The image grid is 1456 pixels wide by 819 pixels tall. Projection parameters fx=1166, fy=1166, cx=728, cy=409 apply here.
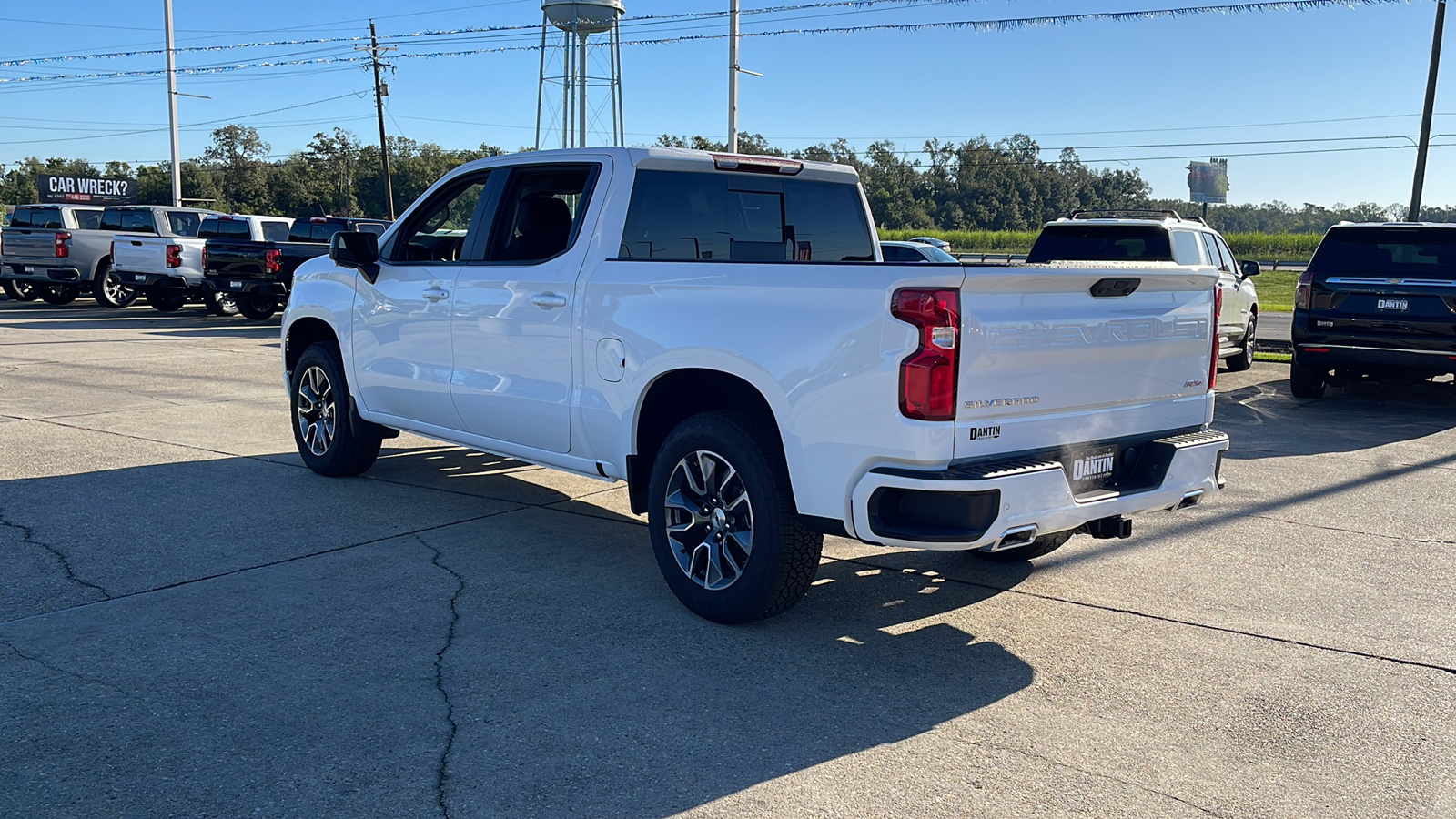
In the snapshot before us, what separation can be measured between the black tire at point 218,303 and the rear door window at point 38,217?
3686mm

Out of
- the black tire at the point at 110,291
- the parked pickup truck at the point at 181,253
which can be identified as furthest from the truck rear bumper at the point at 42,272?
the parked pickup truck at the point at 181,253

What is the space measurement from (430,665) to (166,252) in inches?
809

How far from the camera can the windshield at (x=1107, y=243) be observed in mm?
12320

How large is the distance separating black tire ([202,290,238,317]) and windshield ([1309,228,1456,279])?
18494 millimetres

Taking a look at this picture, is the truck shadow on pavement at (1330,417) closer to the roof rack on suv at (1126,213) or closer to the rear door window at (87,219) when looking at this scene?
the roof rack on suv at (1126,213)

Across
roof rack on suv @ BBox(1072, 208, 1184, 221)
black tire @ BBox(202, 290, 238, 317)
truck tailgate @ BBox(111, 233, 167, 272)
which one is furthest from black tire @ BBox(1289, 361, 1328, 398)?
truck tailgate @ BBox(111, 233, 167, 272)

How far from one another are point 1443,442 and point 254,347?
14948 millimetres

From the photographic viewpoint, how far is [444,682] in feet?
13.9

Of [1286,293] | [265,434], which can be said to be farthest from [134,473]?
[1286,293]

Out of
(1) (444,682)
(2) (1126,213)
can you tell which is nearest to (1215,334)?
(1) (444,682)

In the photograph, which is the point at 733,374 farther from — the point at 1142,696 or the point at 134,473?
the point at 134,473

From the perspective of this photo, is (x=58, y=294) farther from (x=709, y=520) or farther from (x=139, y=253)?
(x=709, y=520)

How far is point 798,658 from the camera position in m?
4.60

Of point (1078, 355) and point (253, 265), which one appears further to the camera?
point (253, 265)
